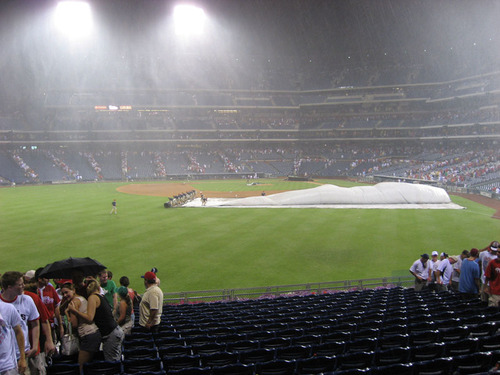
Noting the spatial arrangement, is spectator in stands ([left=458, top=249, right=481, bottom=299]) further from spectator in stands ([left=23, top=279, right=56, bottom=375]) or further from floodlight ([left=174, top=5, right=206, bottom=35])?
floodlight ([left=174, top=5, right=206, bottom=35])

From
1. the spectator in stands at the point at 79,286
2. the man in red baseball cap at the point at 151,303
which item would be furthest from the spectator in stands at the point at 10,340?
the man in red baseball cap at the point at 151,303

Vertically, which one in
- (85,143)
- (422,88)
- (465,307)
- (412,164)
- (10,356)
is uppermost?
(422,88)

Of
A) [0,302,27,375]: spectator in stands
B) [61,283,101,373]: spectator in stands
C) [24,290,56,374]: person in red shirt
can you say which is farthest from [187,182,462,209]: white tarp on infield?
[0,302,27,375]: spectator in stands

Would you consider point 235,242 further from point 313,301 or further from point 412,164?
point 412,164

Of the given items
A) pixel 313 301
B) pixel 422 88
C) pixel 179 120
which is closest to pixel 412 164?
pixel 422 88

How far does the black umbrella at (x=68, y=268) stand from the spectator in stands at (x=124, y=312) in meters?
1.14

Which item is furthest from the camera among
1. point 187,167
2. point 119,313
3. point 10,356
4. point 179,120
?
point 179,120

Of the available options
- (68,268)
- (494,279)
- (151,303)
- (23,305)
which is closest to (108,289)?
(68,268)

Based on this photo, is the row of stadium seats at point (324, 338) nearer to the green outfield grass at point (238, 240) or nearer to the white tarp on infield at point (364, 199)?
the green outfield grass at point (238, 240)

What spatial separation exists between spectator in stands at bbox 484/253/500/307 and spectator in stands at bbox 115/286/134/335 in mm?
8497

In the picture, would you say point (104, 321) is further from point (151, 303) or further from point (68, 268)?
point (68, 268)

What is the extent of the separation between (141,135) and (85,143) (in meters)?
11.8

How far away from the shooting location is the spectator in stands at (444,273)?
11817 mm

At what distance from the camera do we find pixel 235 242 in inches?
856
